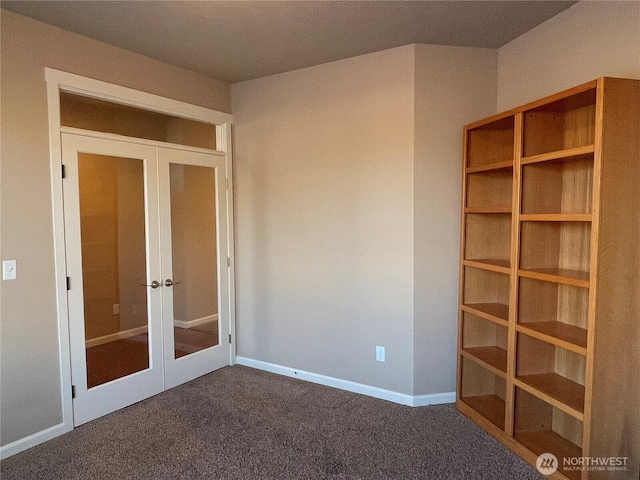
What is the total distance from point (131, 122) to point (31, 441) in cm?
228

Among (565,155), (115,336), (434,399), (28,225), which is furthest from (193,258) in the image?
(565,155)

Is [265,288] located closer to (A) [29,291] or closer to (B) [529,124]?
(A) [29,291]

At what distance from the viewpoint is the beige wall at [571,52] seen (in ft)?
7.10

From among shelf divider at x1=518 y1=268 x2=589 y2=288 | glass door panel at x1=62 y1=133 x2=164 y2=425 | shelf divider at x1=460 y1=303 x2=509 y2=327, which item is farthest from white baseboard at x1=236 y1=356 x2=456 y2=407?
shelf divider at x1=518 y1=268 x2=589 y2=288

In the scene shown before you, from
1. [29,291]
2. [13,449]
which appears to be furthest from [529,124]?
[13,449]

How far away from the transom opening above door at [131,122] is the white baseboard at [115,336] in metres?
1.51

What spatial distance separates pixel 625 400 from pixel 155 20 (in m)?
3.42

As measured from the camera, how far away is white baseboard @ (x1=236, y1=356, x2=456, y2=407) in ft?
10.4

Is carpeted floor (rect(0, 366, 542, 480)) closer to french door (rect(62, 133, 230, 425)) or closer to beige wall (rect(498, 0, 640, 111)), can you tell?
french door (rect(62, 133, 230, 425))

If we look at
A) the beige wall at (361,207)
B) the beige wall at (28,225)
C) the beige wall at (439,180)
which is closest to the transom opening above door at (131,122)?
the beige wall at (28,225)

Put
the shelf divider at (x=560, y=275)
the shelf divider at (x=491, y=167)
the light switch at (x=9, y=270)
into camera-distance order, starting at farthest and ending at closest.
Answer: the shelf divider at (x=491, y=167)
the light switch at (x=9, y=270)
the shelf divider at (x=560, y=275)

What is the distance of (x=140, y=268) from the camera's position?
130 inches

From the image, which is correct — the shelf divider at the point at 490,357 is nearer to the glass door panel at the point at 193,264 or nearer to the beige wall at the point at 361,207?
the beige wall at the point at 361,207

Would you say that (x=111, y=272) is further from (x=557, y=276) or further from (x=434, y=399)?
(x=557, y=276)
